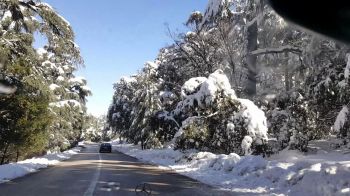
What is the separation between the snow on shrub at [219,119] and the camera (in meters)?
25.0

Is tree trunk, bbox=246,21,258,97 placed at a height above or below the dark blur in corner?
above

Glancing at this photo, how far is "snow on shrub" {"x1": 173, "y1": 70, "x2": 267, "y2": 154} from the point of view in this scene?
25.0 meters

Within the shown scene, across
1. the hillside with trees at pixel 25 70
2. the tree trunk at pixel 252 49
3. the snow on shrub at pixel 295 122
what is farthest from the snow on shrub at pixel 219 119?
the hillside with trees at pixel 25 70

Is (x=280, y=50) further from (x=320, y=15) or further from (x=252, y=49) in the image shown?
(x=320, y=15)

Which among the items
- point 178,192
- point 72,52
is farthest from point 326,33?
point 72,52

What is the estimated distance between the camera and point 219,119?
27156 millimetres

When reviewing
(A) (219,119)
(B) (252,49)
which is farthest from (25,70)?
(B) (252,49)

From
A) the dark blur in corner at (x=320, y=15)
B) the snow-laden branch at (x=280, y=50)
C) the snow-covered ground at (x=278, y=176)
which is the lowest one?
the snow-covered ground at (x=278, y=176)

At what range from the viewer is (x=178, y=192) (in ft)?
46.1

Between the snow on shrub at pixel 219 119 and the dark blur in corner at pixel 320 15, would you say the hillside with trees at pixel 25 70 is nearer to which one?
the snow on shrub at pixel 219 119

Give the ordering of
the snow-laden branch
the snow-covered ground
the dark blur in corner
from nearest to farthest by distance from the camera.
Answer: the dark blur in corner < the snow-covered ground < the snow-laden branch

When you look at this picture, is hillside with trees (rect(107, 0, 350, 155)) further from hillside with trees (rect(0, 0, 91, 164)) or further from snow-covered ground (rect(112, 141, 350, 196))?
hillside with trees (rect(0, 0, 91, 164))

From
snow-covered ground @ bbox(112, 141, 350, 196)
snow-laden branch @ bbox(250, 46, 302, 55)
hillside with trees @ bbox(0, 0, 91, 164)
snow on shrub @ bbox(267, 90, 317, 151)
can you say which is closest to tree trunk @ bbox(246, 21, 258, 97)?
snow-laden branch @ bbox(250, 46, 302, 55)

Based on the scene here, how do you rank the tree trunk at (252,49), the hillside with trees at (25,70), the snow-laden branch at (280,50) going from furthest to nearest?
the tree trunk at (252,49) → the snow-laden branch at (280,50) → the hillside with trees at (25,70)
